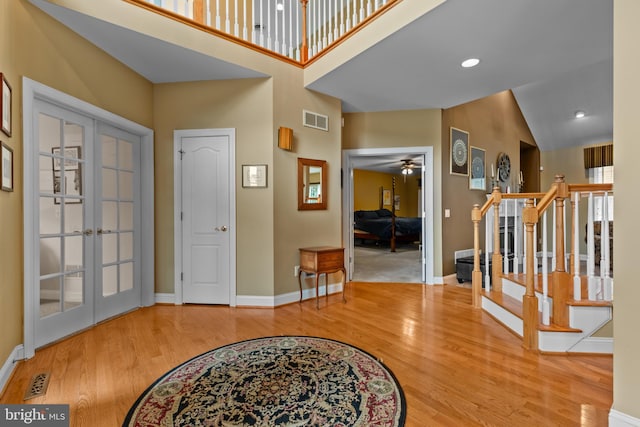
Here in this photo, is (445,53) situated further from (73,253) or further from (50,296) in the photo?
(50,296)

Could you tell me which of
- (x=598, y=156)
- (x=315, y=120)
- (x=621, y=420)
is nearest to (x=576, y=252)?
(x=621, y=420)

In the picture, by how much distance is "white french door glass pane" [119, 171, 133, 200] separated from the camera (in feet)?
11.2

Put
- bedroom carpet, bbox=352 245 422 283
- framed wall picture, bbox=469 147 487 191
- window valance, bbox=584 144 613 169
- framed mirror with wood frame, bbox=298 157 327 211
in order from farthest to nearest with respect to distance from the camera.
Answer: window valance, bbox=584 144 613 169 → framed wall picture, bbox=469 147 487 191 → bedroom carpet, bbox=352 245 422 283 → framed mirror with wood frame, bbox=298 157 327 211

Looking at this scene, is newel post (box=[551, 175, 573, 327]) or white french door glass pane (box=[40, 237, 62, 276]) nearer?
newel post (box=[551, 175, 573, 327])

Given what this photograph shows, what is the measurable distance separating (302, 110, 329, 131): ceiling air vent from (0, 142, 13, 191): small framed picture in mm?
2687

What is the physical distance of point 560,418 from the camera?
1.67 metres

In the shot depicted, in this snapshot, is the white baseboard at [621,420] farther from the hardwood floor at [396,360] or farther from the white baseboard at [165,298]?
the white baseboard at [165,298]

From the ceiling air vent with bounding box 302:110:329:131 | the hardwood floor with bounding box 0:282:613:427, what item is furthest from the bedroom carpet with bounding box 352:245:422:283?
the ceiling air vent with bounding box 302:110:329:131

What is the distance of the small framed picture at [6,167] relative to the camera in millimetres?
2012

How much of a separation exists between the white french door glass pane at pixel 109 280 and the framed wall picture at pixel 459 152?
4644mm

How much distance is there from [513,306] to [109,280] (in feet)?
13.1

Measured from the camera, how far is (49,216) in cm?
263

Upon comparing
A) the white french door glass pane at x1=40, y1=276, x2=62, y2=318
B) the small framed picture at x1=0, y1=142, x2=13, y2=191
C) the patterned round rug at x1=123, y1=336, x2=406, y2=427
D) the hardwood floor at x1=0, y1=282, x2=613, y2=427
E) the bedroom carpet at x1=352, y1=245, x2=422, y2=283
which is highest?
the small framed picture at x1=0, y1=142, x2=13, y2=191

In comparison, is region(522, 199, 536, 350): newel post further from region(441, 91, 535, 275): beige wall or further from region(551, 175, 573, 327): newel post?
region(441, 91, 535, 275): beige wall
